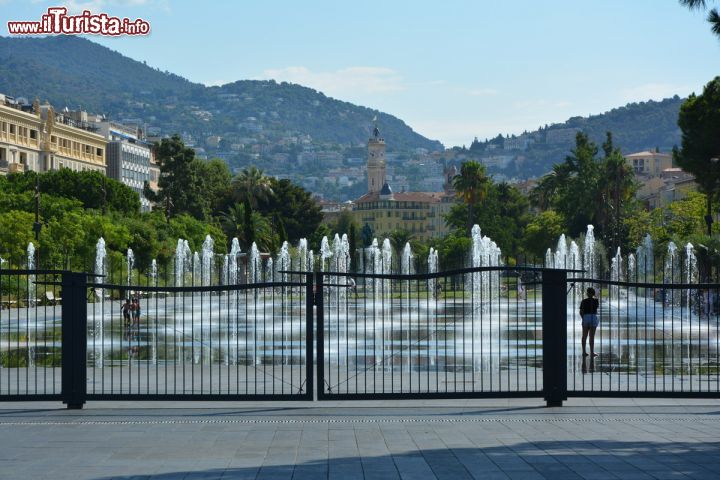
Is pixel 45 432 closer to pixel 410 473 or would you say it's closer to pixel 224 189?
pixel 410 473

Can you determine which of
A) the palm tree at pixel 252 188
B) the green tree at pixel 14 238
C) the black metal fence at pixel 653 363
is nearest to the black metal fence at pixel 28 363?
the black metal fence at pixel 653 363

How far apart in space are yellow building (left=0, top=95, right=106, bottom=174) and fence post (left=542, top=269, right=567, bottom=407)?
85761mm

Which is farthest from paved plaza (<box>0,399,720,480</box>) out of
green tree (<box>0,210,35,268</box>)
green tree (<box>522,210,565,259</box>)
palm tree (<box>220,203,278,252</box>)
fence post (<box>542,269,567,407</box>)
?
green tree (<box>522,210,565,259</box>)

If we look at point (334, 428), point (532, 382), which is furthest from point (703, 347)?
point (334, 428)

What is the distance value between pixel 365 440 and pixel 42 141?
3920 inches

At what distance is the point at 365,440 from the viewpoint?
40.0ft

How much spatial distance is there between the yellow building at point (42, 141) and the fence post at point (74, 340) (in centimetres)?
8381

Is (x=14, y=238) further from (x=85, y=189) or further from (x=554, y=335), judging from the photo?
(x=554, y=335)

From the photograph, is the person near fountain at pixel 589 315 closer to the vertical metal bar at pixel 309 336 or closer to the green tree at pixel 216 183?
the vertical metal bar at pixel 309 336

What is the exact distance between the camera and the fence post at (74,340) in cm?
1504

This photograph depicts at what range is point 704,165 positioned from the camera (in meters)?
47.7

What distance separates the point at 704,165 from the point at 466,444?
126 ft

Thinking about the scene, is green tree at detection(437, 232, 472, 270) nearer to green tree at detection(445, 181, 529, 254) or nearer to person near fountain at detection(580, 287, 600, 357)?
green tree at detection(445, 181, 529, 254)

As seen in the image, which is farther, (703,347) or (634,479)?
(703,347)
